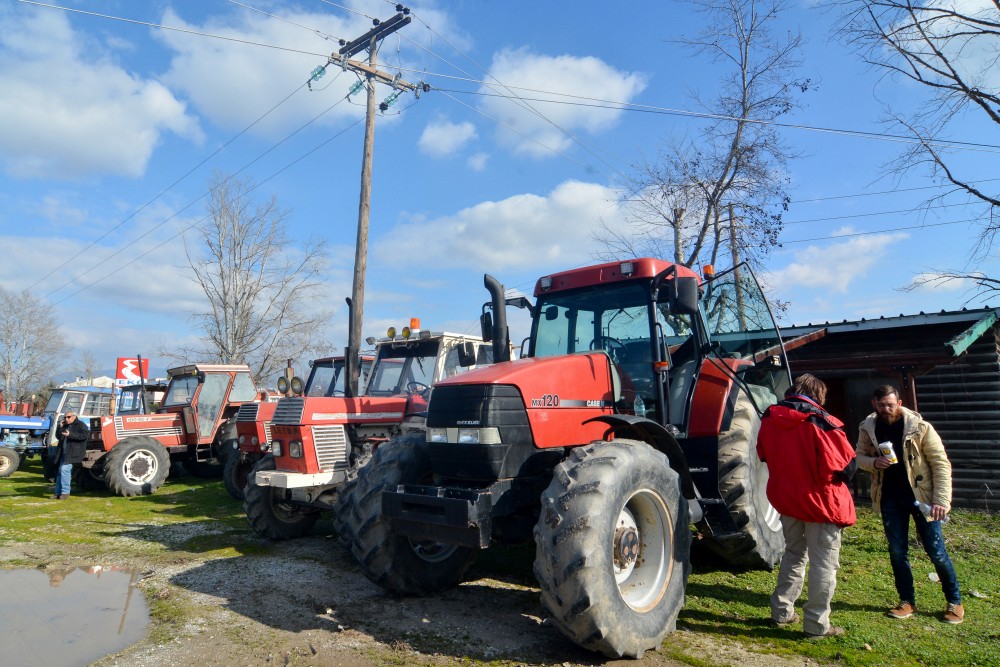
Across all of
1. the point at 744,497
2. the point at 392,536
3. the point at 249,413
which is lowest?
the point at 392,536

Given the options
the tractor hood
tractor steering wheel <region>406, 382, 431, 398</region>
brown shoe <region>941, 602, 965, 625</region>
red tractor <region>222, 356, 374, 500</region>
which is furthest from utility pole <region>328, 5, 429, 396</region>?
brown shoe <region>941, 602, 965, 625</region>

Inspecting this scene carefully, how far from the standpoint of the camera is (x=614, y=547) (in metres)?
4.16

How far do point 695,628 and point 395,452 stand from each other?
8.25 ft

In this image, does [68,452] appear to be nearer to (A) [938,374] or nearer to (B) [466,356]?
(B) [466,356]

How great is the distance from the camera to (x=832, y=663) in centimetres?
407

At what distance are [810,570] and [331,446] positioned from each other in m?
5.10

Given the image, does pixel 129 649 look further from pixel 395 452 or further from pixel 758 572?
pixel 758 572

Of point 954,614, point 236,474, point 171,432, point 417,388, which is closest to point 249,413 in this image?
point 236,474

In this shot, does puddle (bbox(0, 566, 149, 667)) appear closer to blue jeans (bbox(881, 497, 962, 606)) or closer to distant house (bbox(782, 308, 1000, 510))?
blue jeans (bbox(881, 497, 962, 606))

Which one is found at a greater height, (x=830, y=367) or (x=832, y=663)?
(x=830, y=367)

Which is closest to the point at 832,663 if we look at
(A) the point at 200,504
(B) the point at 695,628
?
(B) the point at 695,628

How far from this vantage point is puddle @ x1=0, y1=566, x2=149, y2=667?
4512 mm

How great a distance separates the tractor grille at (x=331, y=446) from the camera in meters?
7.54

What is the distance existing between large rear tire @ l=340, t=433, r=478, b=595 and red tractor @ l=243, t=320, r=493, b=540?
1575 mm
